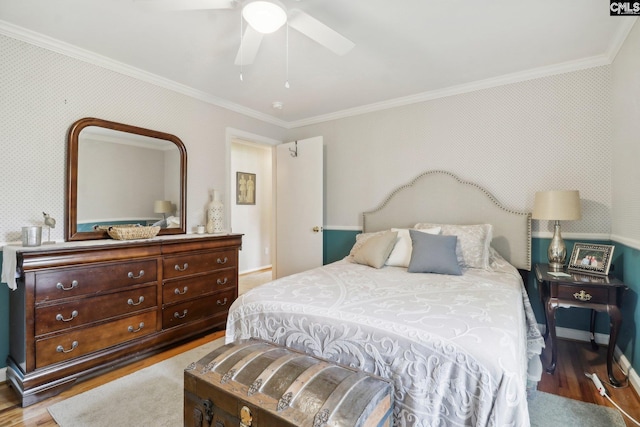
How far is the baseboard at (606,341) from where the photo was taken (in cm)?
202

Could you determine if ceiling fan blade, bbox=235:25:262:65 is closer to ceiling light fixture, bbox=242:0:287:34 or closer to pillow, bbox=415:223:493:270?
ceiling light fixture, bbox=242:0:287:34

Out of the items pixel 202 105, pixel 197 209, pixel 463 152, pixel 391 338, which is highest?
pixel 202 105

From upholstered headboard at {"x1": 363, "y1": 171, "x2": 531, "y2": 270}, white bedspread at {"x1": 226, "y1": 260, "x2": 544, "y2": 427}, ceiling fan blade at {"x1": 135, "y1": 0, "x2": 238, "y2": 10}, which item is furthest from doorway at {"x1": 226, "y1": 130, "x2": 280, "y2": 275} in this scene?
white bedspread at {"x1": 226, "y1": 260, "x2": 544, "y2": 427}

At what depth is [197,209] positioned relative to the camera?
Answer: 3.38 meters

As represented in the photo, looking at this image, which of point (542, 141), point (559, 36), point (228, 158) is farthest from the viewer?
point (228, 158)

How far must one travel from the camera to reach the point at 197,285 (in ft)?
9.53

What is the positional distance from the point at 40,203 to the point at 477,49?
3.64m

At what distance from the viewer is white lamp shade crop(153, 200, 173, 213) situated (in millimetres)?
3001

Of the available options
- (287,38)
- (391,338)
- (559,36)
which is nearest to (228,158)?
(287,38)

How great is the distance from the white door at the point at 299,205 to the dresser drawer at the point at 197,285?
3.72 ft

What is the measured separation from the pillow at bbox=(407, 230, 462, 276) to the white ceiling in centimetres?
157

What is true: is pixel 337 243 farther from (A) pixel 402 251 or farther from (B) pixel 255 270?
(B) pixel 255 270

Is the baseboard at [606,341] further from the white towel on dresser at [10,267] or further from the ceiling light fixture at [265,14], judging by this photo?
the white towel on dresser at [10,267]

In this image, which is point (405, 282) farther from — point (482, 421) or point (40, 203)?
point (40, 203)
